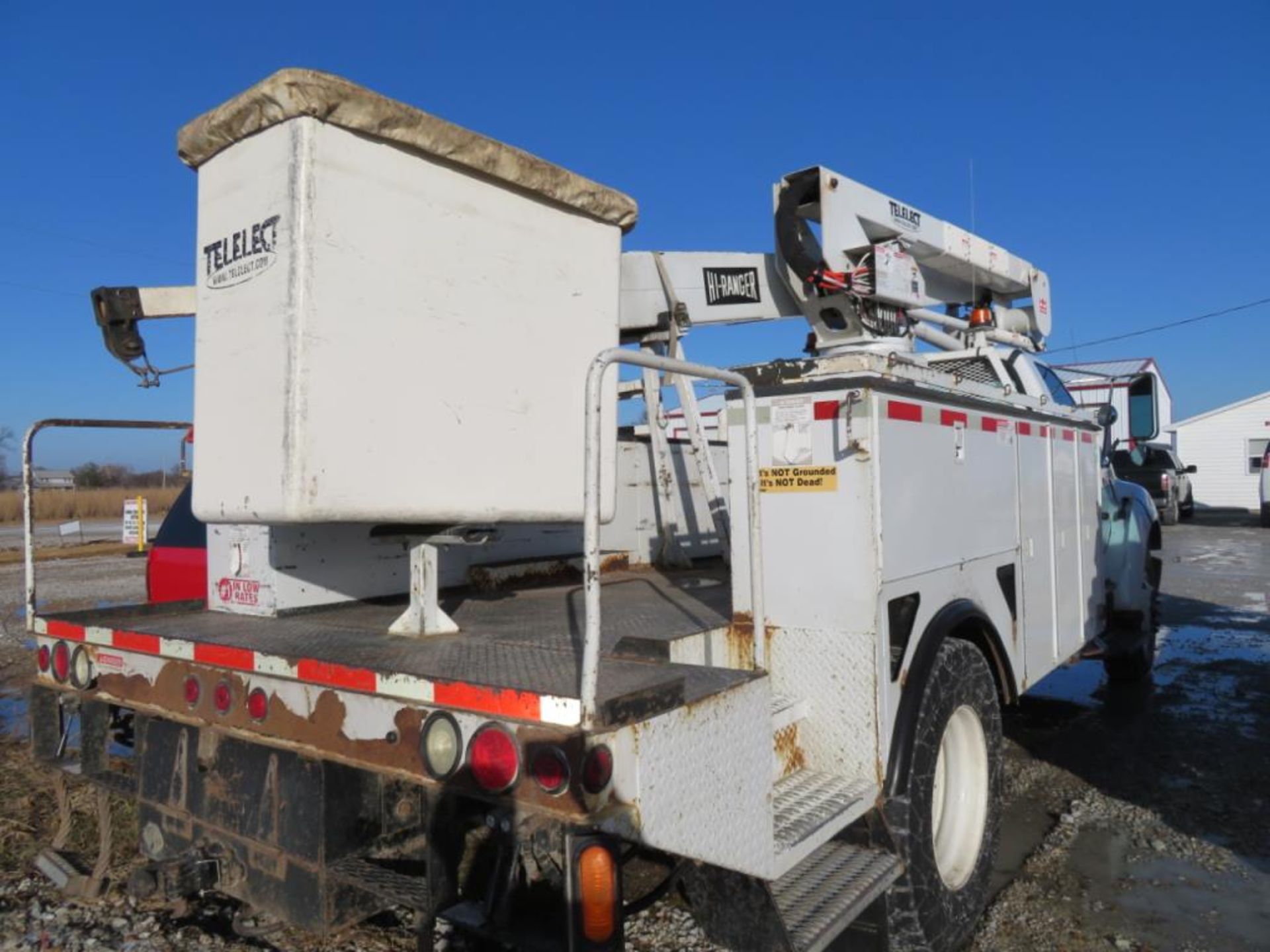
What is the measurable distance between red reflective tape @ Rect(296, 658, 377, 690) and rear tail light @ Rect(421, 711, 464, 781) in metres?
0.23

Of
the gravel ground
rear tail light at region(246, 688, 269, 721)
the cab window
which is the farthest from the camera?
the cab window

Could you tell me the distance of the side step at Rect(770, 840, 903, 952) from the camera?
7.57 ft

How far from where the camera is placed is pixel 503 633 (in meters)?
3.04

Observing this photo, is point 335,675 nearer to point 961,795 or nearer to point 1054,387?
point 961,795

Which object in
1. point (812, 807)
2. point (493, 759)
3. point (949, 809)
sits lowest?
point (949, 809)

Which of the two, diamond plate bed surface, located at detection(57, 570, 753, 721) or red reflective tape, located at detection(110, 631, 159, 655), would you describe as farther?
red reflective tape, located at detection(110, 631, 159, 655)

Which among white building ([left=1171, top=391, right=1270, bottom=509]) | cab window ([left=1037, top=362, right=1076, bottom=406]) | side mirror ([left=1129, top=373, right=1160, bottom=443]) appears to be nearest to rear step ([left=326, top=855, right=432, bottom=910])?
cab window ([left=1037, top=362, right=1076, bottom=406])

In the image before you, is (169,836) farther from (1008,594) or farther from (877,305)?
(877,305)

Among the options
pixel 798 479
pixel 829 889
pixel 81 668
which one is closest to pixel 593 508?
pixel 798 479

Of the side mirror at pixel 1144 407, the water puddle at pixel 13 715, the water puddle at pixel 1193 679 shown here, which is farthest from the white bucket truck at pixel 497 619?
the water puddle at pixel 1193 679

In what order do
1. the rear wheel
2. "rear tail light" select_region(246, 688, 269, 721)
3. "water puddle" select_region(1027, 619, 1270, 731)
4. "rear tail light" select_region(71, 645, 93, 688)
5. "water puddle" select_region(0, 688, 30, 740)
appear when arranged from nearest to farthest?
"rear tail light" select_region(246, 688, 269, 721), the rear wheel, "rear tail light" select_region(71, 645, 93, 688), "water puddle" select_region(0, 688, 30, 740), "water puddle" select_region(1027, 619, 1270, 731)

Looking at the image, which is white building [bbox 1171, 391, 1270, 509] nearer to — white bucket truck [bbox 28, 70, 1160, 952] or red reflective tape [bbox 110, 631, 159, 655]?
white bucket truck [bbox 28, 70, 1160, 952]

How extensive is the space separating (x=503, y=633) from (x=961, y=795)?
6.50 feet

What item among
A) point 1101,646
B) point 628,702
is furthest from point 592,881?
point 1101,646
